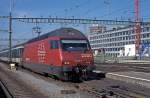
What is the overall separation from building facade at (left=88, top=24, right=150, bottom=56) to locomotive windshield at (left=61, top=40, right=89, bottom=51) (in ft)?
286

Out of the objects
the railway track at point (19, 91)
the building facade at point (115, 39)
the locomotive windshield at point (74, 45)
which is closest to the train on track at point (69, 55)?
the locomotive windshield at point (74, 45)

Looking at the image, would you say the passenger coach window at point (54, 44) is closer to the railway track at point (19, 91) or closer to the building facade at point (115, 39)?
the railway track at point (19, 91)

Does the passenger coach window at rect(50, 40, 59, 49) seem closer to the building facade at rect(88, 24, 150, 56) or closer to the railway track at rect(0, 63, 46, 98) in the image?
the railway track at rect(0, 63, 46, 98)

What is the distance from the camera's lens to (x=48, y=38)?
76.3 feet

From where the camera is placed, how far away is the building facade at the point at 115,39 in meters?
112

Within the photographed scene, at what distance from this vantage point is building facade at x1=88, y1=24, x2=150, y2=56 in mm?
112062

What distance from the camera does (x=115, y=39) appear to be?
123 m

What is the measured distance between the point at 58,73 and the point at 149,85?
5.46 metres

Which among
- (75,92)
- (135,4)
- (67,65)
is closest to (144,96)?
(75,92)

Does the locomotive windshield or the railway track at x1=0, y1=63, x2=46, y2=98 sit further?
the locomotive windshield

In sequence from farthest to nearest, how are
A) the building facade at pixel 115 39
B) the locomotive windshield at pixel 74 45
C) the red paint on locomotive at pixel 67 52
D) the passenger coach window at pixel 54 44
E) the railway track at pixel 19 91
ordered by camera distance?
1. the building facade at pixel 115 39
2. the passenger coach window at pixel 54 44
3. the locomotive windshield at pixel 74 45
4. the red paint on locomotive at pixel 67 52
5. the railway track at pixel 19 91

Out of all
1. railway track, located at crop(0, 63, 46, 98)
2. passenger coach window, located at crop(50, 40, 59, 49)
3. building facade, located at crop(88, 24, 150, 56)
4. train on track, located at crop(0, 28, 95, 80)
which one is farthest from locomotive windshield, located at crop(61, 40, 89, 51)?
building facade, located at crop(88, 24, 150, 56)

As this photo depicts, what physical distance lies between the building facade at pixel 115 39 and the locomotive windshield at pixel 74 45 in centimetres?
8704

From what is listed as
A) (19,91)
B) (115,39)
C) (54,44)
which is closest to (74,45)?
(54,44)
